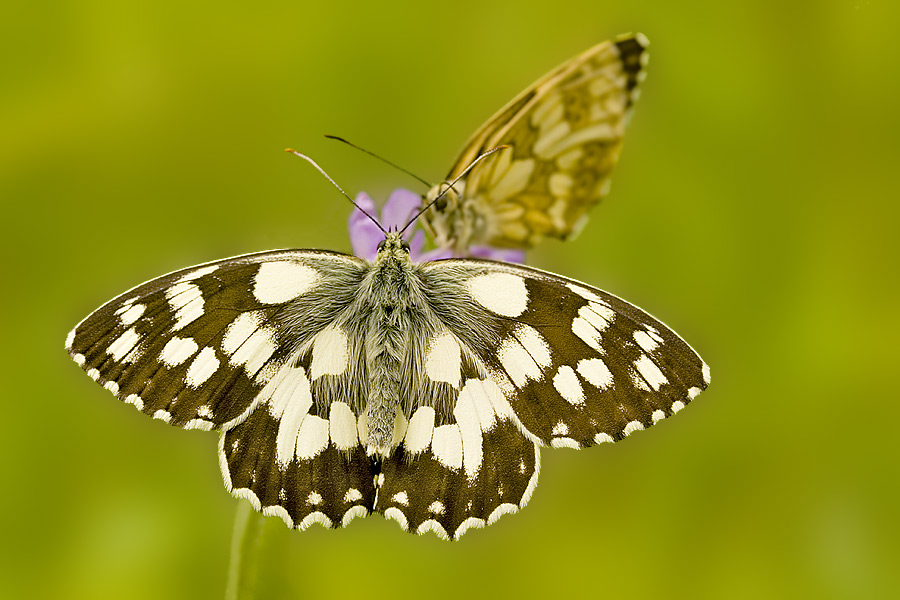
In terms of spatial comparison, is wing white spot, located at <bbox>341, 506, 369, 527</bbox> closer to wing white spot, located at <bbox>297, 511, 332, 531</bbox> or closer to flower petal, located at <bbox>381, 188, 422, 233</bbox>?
wing white spot, located at <bbox>297, 511, 332, 531</bbox>

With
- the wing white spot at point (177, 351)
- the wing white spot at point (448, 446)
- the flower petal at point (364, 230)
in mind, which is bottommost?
the wing white spot at point (448, 446)

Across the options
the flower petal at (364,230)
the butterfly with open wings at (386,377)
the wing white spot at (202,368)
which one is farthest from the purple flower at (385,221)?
the wing white spot at (202,368)

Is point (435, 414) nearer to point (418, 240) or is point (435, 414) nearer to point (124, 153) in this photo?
point (418, 240)

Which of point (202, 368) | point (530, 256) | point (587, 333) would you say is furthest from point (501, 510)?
point (530, 256)

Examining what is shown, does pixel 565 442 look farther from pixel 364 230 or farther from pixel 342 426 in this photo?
pixel 364 230

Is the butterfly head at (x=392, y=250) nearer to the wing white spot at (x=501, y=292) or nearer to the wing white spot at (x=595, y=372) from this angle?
the wing white spot at (x=501, y=292)

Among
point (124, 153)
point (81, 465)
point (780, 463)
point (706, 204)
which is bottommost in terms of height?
point (780, 463)

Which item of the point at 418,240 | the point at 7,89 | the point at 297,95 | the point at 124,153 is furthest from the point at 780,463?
the point at 7,89
